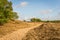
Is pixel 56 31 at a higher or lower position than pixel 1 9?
lower

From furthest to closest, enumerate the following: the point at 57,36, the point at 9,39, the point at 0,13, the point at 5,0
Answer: the point at 5,0 → the point at 0,13 → the point at 9,39 → the point at 57,36

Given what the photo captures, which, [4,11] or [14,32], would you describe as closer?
[14,32]

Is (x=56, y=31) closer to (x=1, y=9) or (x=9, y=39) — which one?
(x=9, y=39)

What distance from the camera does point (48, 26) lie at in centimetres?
1670

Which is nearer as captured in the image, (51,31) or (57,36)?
(57,36)

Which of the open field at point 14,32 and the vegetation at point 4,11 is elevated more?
the vegetation at point 4,11

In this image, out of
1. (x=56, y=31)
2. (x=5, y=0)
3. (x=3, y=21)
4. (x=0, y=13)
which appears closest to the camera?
(x=56, y=31)

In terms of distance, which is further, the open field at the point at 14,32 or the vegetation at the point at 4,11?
the vegetation at the point at 4,11

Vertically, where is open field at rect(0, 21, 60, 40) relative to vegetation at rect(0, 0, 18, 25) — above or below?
below

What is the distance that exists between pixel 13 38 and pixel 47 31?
370 centimetres

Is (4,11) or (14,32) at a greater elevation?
(4,11)

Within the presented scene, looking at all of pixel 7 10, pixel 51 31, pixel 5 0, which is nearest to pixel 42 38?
pixel 51 31

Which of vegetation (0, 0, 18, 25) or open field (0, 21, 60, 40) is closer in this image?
open field (0, 21, 60, 40)

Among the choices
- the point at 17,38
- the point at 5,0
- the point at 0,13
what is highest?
the point at 5,0
